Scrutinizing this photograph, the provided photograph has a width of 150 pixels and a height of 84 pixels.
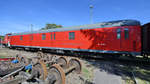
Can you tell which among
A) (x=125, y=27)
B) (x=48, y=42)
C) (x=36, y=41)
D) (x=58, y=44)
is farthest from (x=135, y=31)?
(x=36, y=41)

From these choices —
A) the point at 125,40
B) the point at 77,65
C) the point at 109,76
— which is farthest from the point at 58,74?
the point at 125,40

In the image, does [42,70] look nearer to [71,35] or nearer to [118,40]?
[71,35]

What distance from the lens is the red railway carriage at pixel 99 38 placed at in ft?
20.8

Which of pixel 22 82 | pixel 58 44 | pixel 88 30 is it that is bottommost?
pixel 22 82

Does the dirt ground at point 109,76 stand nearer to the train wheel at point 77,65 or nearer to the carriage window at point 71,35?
the train wheel at point 77,65

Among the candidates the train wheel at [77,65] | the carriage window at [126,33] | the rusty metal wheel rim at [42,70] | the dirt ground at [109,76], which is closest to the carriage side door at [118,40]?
the carriage window at [126,33]

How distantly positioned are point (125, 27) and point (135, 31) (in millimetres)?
730

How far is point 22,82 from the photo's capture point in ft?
10.5

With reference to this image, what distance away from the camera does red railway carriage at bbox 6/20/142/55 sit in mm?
6332

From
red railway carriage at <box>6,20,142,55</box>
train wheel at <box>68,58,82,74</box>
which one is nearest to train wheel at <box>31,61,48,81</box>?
train wheel at <box>68,58,82,74</box>

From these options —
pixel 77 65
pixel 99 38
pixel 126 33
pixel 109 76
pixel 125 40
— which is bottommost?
pixel 109 76

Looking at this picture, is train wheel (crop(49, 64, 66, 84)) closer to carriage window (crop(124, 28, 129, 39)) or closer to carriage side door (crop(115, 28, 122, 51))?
carriage side door (crop(115, 28, 122, 51))

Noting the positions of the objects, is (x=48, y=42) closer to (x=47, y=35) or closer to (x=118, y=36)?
(x=47, y=35)

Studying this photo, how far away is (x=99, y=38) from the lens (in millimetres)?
7422
